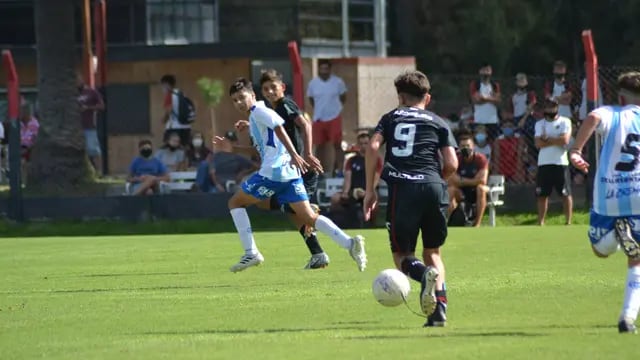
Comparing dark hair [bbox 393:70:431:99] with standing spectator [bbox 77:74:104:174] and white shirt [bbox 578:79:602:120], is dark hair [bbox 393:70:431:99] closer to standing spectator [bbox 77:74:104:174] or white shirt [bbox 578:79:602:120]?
white shirt [bbox 578:79:602:120]

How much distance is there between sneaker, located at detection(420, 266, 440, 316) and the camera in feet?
32.2

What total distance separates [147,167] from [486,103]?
19.6 feet

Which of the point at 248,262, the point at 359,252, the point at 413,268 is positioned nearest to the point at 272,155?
the point at 248,262

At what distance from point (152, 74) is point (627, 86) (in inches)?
1113

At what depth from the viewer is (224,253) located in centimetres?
1783

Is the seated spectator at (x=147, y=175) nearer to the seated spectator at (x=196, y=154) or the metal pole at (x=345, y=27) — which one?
the seated spectator at (x=196, y=154)

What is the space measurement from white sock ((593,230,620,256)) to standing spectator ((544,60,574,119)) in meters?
15.2

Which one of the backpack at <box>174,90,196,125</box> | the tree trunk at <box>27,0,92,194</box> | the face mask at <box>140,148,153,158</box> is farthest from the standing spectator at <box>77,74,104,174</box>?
the face mask at <box>140,148,153,158</box>

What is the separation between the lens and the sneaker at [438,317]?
1006 centimetres

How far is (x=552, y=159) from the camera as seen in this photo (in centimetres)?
2334

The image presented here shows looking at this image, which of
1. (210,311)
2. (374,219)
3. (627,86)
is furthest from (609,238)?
(374,219)

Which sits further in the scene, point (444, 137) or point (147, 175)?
point (147, 175)

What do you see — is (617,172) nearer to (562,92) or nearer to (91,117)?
(562,92)

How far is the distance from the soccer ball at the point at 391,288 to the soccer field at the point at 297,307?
0.59 ft
